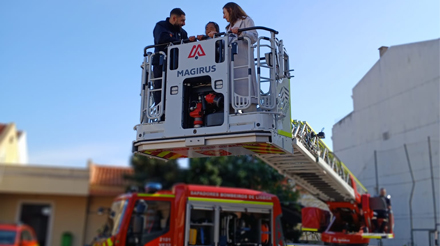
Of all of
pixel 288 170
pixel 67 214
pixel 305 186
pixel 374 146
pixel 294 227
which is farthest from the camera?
pixel 67 214

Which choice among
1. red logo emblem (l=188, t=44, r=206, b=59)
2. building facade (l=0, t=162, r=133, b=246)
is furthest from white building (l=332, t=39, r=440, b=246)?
building facade (l=0, t=162, r=133, b=246)

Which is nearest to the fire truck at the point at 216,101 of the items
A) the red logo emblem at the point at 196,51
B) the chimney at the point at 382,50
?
the red logo emblem at the point at 196,51

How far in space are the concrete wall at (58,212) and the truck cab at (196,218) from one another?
14.5 m

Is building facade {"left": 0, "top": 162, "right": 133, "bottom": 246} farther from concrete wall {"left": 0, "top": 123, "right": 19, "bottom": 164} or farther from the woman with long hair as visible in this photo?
the woman with long hair

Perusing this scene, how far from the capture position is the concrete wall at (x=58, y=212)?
22172mm

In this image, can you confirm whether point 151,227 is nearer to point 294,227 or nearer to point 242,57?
point 294,227

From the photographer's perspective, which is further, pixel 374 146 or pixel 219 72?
pixel 374 146

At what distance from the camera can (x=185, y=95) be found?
5.68 metres

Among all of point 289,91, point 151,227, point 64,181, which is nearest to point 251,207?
point 151,227

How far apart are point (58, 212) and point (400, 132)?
1756 centimetres

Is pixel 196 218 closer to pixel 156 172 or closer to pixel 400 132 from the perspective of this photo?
pixel 400 132

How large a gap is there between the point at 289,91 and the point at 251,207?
3.77 m

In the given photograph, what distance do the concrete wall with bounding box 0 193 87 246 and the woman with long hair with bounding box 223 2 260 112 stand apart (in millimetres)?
19319

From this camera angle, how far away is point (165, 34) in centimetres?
602
